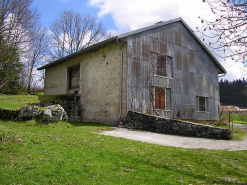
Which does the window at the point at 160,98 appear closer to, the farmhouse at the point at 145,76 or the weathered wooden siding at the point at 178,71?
the farmhouse at the point at 145,76

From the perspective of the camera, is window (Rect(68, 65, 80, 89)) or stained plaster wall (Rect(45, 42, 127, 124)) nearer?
stained plaster wall (Rect(45, 42, 127, 124))

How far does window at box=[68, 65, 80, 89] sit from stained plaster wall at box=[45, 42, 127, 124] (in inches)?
28.0

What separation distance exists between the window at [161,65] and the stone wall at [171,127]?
15.3ft

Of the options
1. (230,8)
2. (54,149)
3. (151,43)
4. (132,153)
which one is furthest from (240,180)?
(151,43)

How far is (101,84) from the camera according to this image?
17.0 m

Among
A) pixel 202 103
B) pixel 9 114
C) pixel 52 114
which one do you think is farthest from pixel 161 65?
pixel 9 114

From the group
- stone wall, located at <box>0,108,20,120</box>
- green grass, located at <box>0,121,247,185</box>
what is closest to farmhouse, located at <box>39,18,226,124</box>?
stone wall, located at <box>0,108,20,120</box>

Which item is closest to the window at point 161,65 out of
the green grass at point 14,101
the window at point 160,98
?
the window at point 160,98

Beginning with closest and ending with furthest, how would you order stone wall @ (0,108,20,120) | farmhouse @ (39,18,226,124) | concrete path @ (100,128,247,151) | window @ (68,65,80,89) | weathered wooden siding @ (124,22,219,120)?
concrete path @ (100,128,247,151)
stone wall @ (0,108,20,120)
farmhouse @ (39,18,226,124)
weathered wooden siding @ (124,22,219,120)
window @ (68,65,80,89)

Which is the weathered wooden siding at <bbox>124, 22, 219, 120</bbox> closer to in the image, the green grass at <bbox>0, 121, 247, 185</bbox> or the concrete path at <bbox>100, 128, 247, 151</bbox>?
the concrete path at <bbox>100, 128, 247, 151</bbox>

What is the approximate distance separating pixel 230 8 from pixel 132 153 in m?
4.77

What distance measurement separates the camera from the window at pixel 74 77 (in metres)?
20.2

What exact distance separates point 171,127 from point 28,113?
7.58 m

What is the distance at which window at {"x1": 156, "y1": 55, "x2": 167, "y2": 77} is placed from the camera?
58.0ft
